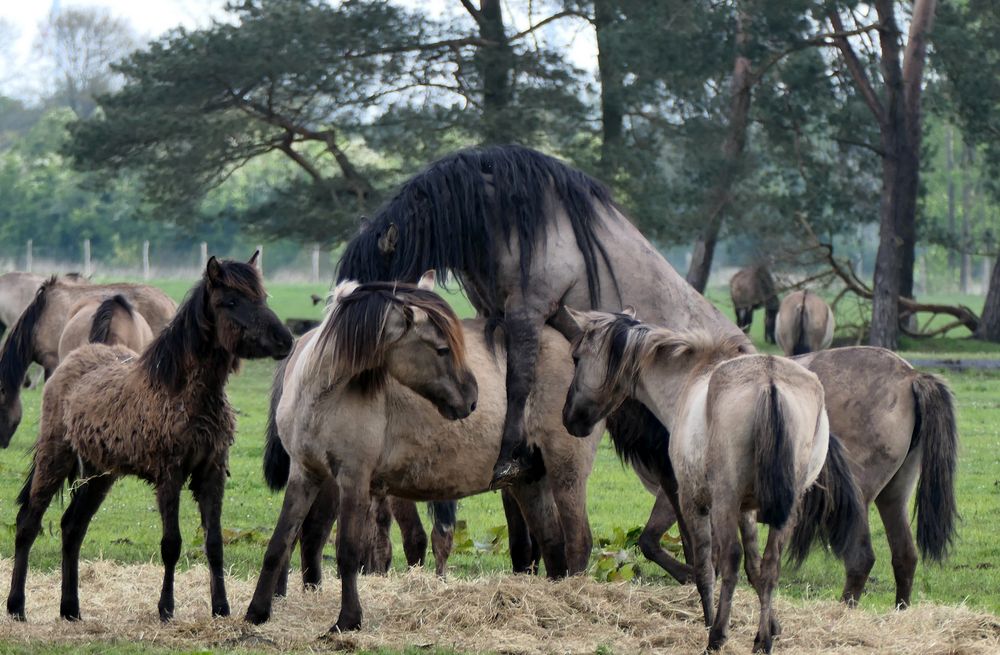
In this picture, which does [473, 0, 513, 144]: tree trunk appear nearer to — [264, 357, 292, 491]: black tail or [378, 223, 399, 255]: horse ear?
[264, 357, 292, 491]: black tail

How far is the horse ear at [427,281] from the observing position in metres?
6.32

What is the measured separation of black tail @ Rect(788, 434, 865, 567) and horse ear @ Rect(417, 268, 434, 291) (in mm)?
2141

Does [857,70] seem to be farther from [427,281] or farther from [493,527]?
[427,281]

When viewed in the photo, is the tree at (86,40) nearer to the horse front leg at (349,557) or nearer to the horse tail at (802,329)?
the horse tail at (802,329)

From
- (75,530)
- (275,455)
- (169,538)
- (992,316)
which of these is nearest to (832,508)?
(275,455)

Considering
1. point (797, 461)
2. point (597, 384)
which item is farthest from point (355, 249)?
point (797, 461)

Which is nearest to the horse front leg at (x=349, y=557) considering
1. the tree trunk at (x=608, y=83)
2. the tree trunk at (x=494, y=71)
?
the tree trunk at (x=494, y=71)

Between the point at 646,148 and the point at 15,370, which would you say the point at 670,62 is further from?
the point at 15,370

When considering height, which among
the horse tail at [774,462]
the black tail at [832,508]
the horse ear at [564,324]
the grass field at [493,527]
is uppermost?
the horse ear at [564,324]

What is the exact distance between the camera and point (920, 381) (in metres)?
7.45

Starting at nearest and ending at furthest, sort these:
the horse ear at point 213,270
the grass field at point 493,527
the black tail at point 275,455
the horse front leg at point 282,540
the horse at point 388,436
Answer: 1. the horse at point 388,436
2. the horse front leg at point 282,540
3. the horse ear at point 213,270
4. the black tail at point 275,455
5. the grass field at point 493,527

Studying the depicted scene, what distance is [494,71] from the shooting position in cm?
2284

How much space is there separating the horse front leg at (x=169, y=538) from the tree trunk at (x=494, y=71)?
15171 millimetres

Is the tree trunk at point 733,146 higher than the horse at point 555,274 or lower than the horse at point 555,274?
higher
